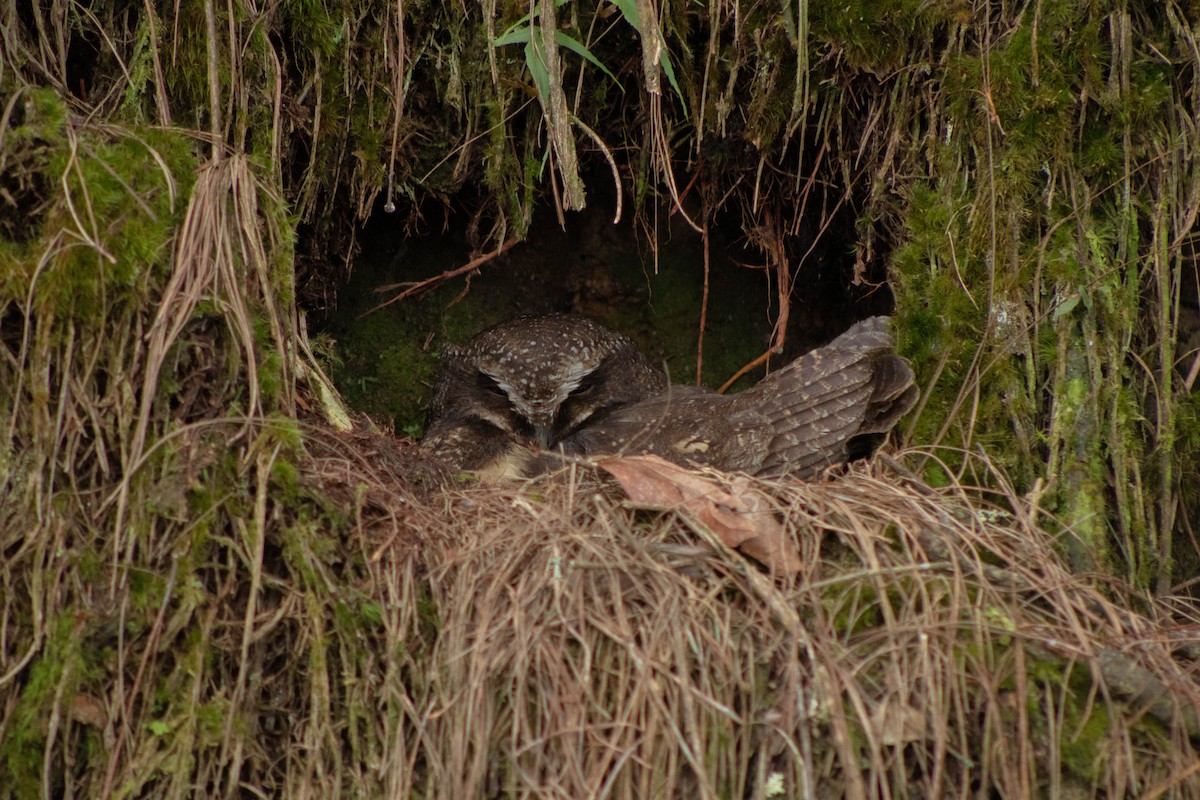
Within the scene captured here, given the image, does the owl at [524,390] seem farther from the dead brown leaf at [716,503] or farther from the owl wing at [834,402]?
the dead brown leaf at [716,503]

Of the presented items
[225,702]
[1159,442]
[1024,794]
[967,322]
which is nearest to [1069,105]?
[967,322]

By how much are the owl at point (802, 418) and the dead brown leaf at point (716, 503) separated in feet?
1.62

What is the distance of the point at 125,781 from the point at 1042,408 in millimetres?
2492

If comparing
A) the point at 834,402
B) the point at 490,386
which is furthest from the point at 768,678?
the point at 490,386

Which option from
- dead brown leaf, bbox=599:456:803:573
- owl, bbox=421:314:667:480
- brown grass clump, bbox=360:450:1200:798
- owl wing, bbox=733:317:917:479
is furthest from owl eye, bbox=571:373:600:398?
brown grass clump, bbox=360:450:1200:798

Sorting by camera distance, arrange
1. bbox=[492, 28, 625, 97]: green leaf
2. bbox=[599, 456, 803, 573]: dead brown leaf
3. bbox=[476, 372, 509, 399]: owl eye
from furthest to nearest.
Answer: bbox=[476, 372, 509, 399]: owl eye, bbox=[492, 28, 625, 97]: green leaf, bbox=[599, 456, 803, 573]: dead brown leaf

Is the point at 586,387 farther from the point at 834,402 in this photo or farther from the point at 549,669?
the point at 549,669

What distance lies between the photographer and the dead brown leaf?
8.26ft

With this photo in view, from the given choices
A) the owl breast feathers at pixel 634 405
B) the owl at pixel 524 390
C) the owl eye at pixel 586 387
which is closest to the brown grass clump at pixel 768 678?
the owl breast feathers at pixel 634 405

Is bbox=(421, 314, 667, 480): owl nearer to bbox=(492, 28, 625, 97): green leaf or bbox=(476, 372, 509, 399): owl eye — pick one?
bbox=(476, 372, 509, 399): owl eye

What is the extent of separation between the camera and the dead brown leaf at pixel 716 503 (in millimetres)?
2518

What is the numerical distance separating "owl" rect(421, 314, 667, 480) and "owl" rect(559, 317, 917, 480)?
0.28 m

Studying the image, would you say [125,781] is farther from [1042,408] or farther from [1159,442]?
[1159,442]

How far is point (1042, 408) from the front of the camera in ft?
10.5
